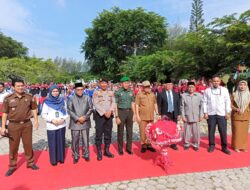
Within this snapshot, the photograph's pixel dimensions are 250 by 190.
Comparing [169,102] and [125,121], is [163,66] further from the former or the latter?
[125,121]

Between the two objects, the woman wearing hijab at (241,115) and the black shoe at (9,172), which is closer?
the black shoe at (9,172)

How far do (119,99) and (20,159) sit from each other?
2.43 meters

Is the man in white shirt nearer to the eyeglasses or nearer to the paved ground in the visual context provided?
the eyeglasses

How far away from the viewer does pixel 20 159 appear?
200 inches

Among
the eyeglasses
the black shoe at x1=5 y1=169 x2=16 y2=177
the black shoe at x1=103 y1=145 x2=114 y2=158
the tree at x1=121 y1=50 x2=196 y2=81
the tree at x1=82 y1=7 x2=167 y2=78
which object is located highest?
the tree at x1=82 y1=7 x2=167 y2=78

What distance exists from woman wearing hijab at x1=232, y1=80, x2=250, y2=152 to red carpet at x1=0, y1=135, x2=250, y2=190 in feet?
0.92

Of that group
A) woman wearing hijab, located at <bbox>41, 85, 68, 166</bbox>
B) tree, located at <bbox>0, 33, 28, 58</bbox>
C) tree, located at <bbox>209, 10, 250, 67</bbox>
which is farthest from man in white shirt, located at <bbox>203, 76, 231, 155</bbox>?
tree, located at <bbox>0, 33, 28, 58</bbox>

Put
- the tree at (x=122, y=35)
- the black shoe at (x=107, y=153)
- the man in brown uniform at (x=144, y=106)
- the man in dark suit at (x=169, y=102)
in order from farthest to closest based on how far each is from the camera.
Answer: the tree at (x=122, y=35)
the man in dark suit at (x=169, y=102)
the man in brown uniform at (x=144, y=106)
the black shoe at (x=107, y=153)

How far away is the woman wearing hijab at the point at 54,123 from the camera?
15.4 ft

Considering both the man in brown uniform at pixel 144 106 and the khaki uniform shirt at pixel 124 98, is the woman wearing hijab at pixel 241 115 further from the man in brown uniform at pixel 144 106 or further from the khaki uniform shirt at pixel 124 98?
the khaki uniform shirt at pixel 124 98

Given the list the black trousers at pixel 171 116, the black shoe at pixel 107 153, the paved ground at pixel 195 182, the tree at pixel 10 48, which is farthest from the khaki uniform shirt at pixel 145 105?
the tree at pixel 10 48

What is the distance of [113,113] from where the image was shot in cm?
518

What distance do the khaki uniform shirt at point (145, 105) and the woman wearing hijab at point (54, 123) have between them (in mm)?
1660

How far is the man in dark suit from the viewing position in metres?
5.54
